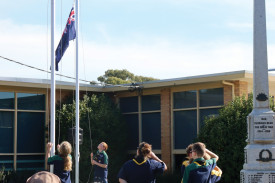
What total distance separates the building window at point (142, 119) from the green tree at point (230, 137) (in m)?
4.68

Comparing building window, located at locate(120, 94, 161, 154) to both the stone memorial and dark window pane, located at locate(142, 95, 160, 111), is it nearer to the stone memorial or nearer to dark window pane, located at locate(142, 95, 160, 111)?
dark window pane, located at locate(142, 95, 160, 111)

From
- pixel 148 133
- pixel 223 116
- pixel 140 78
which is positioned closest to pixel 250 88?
pixel 223 116

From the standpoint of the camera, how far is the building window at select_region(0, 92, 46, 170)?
2311 centimetres

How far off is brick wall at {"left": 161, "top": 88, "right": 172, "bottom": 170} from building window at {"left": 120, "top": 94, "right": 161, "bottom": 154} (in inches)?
16.4

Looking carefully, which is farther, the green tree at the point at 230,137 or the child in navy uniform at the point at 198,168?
the green tree at the point at 230,137

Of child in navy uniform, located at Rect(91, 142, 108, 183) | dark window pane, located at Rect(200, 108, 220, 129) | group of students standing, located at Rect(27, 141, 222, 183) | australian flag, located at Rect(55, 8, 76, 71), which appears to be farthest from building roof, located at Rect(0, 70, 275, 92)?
group of students standing, located at Rect(27, 141, 222, 183)

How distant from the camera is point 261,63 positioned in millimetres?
9688

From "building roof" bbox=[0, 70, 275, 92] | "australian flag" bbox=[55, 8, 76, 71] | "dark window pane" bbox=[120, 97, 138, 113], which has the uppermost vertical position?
"australian flag" bbox=[55, 8, 76, 71]

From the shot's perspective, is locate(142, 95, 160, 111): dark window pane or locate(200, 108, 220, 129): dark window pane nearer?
locate(200, 108, 220, 129): dark window pane

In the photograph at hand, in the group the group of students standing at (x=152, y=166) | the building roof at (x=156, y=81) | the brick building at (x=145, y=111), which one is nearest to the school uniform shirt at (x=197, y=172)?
the group of students standing at (x=152, y=166)

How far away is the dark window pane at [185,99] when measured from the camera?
2288 cm

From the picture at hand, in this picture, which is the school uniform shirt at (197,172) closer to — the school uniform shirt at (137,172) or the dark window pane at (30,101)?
the school uniform shirt at (137,172)

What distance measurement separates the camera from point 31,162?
23.8 meters

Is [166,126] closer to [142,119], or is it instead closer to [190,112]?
A: [190,112]
